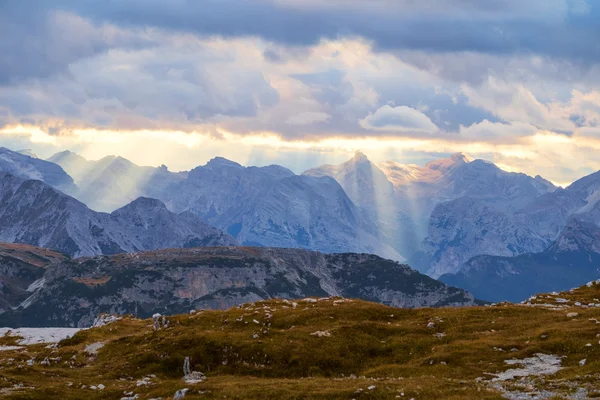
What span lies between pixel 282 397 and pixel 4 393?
2458 centimetres

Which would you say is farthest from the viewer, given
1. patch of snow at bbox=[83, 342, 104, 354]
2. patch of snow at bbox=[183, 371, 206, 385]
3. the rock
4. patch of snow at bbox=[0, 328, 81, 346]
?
patch of snow at bbox=[0, 328, 81, 346]

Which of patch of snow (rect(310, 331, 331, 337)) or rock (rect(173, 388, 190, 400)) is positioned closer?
rock (rect(173, 388, 190, 400))

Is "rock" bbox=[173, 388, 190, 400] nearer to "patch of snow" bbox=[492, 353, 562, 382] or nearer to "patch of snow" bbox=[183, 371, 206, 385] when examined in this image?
"patch of snow" bbox=[183, 371, 206, 385]

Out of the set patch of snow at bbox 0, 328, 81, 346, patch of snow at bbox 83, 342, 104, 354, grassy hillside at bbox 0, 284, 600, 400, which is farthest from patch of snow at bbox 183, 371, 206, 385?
patch of snow at bbox 0, 328, 81, 346

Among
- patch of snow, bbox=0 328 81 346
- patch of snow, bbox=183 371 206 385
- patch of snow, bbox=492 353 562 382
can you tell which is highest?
patch of snow, bbox=492 353 562 382

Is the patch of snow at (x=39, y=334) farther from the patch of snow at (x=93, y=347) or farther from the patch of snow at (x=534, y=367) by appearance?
the patch of snow at (x=534, y=367)

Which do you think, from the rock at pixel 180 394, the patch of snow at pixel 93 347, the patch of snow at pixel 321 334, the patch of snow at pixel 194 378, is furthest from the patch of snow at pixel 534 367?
the patch of snow at pixel 93 347

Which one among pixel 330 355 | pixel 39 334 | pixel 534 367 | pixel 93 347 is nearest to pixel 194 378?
pixel 330 355

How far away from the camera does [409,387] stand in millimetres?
55750

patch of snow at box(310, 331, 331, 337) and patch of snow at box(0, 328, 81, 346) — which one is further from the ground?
patch of snow at box(310, 331, 331, 337)

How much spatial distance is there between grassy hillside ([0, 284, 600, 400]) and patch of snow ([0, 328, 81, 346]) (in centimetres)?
791

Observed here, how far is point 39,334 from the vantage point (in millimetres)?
110438

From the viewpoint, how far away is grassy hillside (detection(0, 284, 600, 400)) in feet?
192

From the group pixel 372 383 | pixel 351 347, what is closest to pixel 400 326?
pixel 351 347
